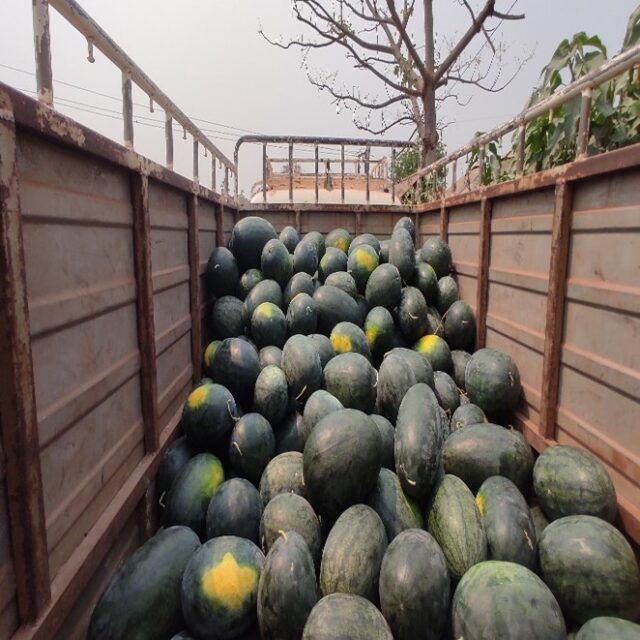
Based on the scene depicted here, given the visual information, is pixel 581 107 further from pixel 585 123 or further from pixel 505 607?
pixel 505 607

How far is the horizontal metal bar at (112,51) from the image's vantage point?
1893 millimetres

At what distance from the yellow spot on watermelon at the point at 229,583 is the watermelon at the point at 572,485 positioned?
1.56 meters

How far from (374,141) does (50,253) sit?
6306mm

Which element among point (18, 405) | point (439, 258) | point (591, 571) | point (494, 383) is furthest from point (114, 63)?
point (439, 258)

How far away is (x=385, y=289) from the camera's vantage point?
14.8ft

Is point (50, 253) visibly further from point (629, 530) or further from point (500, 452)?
point (629, 530)

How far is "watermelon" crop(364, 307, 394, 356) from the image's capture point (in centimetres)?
426

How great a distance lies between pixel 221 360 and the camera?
11.9ft

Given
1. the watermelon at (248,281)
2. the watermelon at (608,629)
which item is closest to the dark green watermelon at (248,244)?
the watermelon at (248,281)

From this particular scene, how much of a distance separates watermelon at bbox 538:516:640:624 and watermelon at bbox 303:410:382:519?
0.90 m

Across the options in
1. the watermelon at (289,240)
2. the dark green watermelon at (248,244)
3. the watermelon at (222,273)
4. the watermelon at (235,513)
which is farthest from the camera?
the watermelon at (289,240)

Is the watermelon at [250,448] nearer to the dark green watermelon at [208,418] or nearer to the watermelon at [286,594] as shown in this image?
the dark green watermelon at [208,418]

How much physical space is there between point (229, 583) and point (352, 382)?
152 centimetres

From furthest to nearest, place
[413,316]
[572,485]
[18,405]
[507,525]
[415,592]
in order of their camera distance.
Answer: [413,316]
[572,485]
[507,525]
[415,592]
[18,405]
